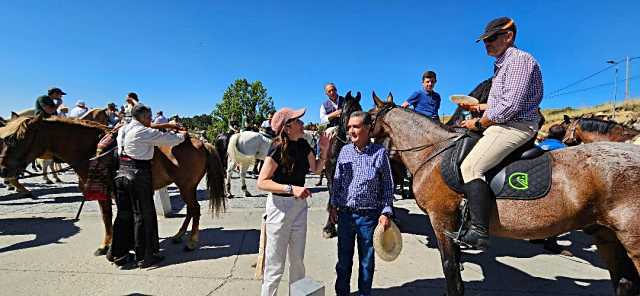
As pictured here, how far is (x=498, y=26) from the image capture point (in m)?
2.63

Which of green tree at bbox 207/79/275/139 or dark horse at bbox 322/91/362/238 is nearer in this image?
dark horse at bbox 322/91/362/238

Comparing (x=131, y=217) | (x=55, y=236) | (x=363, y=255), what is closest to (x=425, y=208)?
(x=363, y=255)

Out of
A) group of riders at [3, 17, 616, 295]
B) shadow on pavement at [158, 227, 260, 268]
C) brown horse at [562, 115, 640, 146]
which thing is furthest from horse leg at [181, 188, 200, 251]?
brown horse at [562, 115, 640, 146]

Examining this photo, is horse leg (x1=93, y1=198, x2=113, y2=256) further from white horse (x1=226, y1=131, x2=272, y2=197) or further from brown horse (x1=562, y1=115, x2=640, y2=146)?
brown horse (x1=562, y1=115, x2=640, y2=146)

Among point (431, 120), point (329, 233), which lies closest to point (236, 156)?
point (329, 233)

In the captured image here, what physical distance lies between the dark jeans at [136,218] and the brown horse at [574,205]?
3424 mm

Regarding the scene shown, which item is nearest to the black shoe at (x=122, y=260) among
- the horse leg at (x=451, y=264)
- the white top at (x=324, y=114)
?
the white top at (x=324, y=114)

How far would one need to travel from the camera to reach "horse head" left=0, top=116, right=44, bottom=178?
13.9 feet

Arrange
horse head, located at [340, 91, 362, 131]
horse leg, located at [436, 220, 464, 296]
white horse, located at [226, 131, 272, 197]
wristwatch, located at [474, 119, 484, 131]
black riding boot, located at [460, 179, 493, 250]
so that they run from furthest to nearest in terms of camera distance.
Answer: white horse, located at [226, 131, 272, 197] → horse head, located at [340, 91, 362, 131] → horse leg, located at [436, 220, 464, 296] → wristwatch, located at [474, 119, 484, 131] → black riding boot, located at [460, 179, 493, 250]

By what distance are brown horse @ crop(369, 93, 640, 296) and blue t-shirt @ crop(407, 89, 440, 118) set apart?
2.20 meters

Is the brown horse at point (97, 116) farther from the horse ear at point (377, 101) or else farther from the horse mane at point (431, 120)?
the horse mane at point (431, 120)

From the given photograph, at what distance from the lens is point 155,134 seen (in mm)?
3939

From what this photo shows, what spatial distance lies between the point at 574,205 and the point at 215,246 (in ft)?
15.1

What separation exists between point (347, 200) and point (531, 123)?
5.58ft
